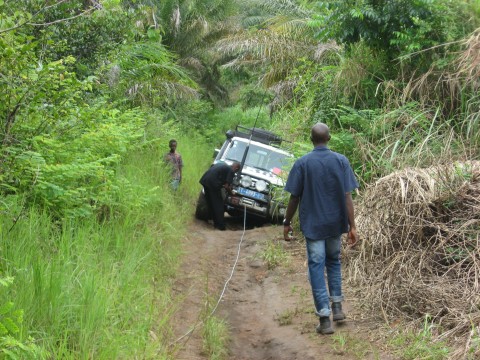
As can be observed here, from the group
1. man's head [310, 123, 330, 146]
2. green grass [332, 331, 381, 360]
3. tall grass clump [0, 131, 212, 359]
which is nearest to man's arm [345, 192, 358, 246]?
man's head [310, 123, 330, 146]

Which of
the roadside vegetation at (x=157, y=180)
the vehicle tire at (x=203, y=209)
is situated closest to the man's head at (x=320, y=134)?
the roadside vegetation at (x=157, y=180)

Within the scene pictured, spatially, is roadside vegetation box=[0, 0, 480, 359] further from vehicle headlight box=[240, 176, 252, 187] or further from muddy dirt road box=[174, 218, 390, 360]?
vehicle headlight box=[240, 176, 252, 187]

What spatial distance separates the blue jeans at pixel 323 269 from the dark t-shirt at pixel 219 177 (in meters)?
6.79

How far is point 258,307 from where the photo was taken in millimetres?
7176

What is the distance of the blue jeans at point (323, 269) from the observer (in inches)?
229

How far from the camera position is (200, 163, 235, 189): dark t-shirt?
1275 centimetres

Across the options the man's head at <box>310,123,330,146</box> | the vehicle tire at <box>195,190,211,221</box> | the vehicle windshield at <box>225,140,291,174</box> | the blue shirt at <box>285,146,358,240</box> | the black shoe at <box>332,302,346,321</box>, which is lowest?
the vehicle tire at <box>195,190,211,221</box>

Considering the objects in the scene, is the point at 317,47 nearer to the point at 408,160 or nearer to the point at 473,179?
the point at 408,160

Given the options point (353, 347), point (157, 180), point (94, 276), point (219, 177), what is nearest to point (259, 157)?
point (219, 177)

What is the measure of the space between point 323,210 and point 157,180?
5.91 meters

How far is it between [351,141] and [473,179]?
3.37 metres

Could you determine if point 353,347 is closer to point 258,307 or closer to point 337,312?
point 337,312

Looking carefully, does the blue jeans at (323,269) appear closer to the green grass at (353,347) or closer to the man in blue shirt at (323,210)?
the man in blue shirt at (323,210)

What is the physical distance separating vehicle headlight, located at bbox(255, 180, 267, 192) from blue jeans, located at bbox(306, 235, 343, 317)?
658cm
